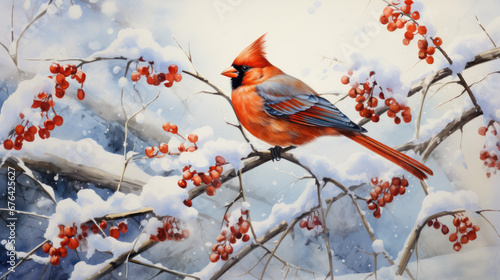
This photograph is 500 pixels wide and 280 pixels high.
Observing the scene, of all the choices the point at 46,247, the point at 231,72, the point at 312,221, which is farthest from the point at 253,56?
the point at 46,247

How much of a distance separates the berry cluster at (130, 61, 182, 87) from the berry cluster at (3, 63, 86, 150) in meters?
0.20

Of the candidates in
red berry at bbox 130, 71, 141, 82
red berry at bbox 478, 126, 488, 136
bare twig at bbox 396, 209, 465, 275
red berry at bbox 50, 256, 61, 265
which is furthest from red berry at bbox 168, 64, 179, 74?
red berry at bbox 478, 126, 488, 136

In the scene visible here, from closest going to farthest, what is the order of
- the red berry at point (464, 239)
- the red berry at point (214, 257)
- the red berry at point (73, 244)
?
the red berry at point (73, 244), the red berry at point (214, 257), the red berry at point (464, 239)

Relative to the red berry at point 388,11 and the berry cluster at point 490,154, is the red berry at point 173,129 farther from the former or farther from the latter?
the berry cluster at point 490,154

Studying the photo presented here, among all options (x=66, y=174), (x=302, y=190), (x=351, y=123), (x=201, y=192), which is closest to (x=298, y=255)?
(x=302, y=190)

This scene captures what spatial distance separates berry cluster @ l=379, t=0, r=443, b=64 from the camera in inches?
62.6

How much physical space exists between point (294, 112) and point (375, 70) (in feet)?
1.27

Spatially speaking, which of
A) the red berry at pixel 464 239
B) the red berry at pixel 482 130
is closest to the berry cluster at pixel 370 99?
the red berry at pixel 482 130

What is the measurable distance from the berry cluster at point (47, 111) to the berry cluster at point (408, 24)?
1.26 metres

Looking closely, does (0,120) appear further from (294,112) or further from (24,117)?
(294,112)

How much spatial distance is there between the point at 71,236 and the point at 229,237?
589 mm

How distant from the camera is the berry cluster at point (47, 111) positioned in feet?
4.73

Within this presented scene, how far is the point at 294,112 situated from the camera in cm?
149

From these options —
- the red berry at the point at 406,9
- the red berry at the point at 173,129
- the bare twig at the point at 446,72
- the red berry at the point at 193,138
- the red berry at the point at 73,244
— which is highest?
the red berry at the point at 406,9
